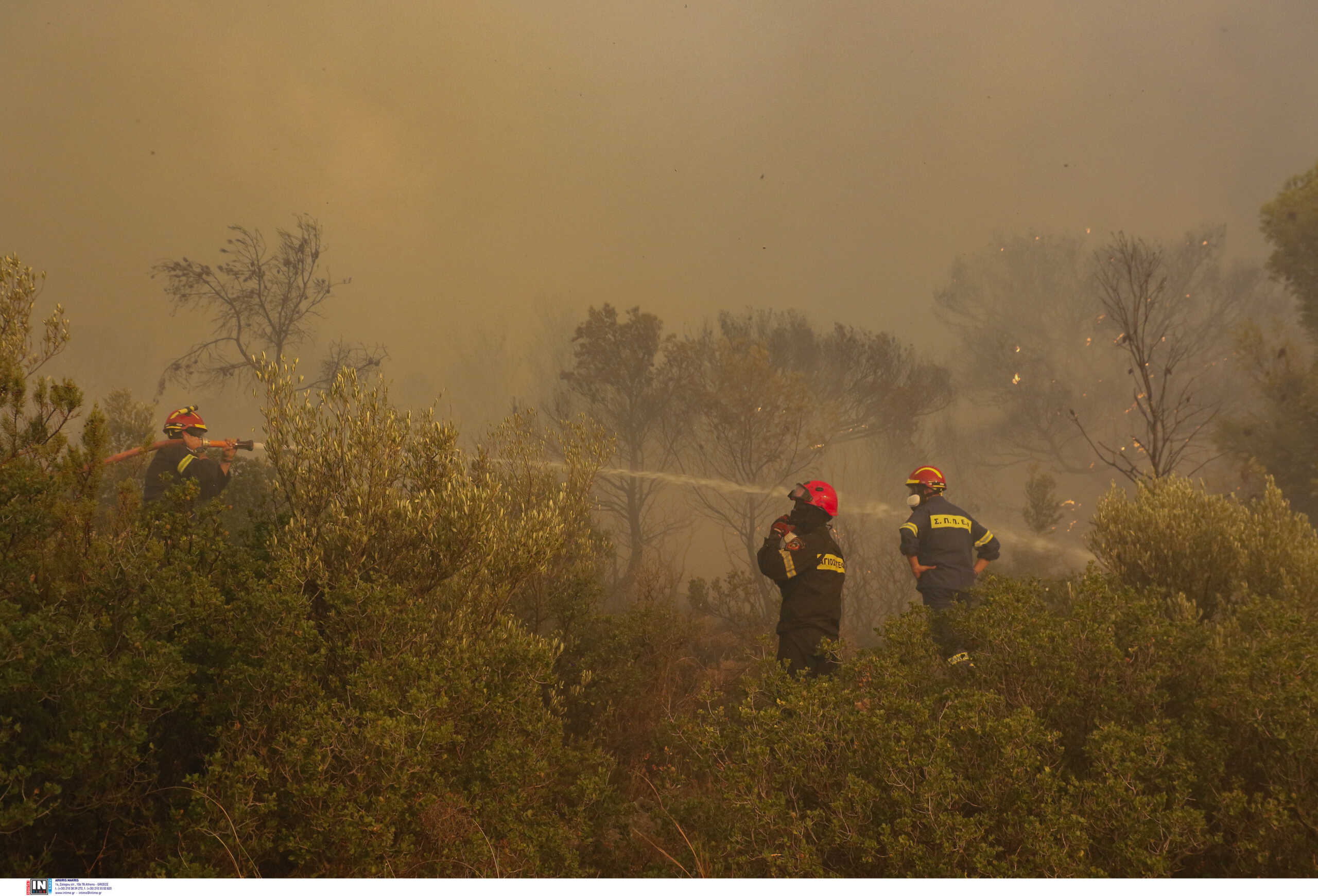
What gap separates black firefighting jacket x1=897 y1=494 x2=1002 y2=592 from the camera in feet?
30.2

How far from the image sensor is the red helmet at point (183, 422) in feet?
37.4

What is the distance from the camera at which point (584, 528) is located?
10.5 meters

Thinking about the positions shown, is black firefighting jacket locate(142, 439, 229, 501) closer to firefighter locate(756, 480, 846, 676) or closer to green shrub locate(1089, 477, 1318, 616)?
firefighter locate(756, 480, 846, 676)

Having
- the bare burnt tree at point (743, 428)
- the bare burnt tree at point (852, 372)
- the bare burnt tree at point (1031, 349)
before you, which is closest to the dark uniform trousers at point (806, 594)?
the bare burnt tree at point (743, 428)

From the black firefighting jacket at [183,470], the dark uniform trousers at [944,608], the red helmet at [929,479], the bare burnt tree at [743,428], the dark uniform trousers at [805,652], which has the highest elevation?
the bare burnt tree at [743,428]

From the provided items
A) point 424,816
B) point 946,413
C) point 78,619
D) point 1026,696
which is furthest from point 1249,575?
point 946,413

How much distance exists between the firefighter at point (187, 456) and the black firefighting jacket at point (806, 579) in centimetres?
898

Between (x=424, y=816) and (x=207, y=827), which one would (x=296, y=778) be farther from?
(x=424, y=816)

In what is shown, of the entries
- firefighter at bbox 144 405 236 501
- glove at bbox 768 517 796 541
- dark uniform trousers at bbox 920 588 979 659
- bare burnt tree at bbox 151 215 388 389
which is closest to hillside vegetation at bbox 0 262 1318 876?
dark uniform trousers at bbox 920 588 979 659

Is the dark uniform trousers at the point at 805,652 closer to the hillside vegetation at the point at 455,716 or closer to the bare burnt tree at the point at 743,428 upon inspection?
the hillside vegetation at the point at 455,716

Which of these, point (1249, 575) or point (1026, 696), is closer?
point (1026, 696)

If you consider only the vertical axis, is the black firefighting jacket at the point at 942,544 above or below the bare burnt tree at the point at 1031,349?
below

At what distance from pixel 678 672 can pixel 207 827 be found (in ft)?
23.8

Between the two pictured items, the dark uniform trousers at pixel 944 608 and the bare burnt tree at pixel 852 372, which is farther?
the bare burnt tree at pixel 852 372
